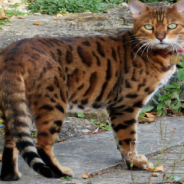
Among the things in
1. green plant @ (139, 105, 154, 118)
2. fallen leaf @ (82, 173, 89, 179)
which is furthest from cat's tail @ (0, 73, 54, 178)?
green plant @ (139, 105, 154, 118)

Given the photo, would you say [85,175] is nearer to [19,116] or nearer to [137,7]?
[19,116]

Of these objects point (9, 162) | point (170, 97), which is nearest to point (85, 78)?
point (9, 162)

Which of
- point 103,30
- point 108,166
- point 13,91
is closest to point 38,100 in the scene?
point 13,91

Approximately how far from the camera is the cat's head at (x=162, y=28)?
5.08 meters

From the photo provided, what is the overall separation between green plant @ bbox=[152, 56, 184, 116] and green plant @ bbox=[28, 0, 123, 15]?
3290 millimetres

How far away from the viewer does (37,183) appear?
430 centimetres

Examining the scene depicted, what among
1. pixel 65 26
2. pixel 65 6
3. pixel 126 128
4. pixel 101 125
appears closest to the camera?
pixel 126 128

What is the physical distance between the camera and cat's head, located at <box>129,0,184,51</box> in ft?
16.7

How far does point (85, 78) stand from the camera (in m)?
4.93

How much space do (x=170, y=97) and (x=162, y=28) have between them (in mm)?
2265

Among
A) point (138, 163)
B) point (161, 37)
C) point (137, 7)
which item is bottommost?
point (138, 163)

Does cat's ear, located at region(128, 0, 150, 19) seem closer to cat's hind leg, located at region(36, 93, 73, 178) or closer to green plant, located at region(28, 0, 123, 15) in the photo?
cat's hind leg, located at region(36, 93, 73, 178)

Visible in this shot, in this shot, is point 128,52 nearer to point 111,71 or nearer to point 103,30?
point 111,71

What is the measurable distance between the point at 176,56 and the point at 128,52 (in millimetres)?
514
